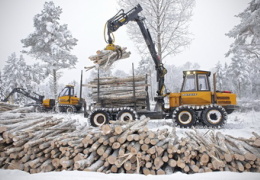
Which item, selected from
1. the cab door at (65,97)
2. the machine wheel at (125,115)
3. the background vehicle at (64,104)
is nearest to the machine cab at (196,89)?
the machine wheel at (125,115)

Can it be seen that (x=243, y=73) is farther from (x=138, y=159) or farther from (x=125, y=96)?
(x=138, y=159)

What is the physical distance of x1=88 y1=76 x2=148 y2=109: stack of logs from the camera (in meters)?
9.41

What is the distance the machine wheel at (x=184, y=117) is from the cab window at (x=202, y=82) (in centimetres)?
146

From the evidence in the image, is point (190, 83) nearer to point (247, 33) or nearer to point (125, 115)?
point (125, 115)

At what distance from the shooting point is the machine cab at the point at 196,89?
30.4ft

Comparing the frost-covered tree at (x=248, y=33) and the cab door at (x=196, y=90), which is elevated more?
the frost-covered tree at (x=248, y=33)

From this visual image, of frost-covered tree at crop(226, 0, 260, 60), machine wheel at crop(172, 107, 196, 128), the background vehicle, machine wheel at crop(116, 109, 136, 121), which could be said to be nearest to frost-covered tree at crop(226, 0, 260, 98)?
frost-covered tree at crop(226, 0, 260, 60)

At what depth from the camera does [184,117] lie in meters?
8.90

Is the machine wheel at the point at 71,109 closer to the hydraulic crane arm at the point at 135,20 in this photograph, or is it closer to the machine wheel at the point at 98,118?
the machine wheel at the point at 98,118

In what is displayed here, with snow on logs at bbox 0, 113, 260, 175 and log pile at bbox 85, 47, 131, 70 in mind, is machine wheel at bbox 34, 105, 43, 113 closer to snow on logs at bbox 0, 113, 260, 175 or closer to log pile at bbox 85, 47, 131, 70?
log pile at bbox 85, 47, 131, 70

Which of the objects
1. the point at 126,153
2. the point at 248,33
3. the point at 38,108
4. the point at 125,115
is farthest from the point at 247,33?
the point at 38,108

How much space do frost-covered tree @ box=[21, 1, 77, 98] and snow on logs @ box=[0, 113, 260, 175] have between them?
17.7 metres

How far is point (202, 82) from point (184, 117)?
85.5 inches

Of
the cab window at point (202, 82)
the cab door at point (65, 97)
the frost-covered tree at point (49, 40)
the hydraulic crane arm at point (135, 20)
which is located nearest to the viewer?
the hydraulic crane arm at point (135, 20)
